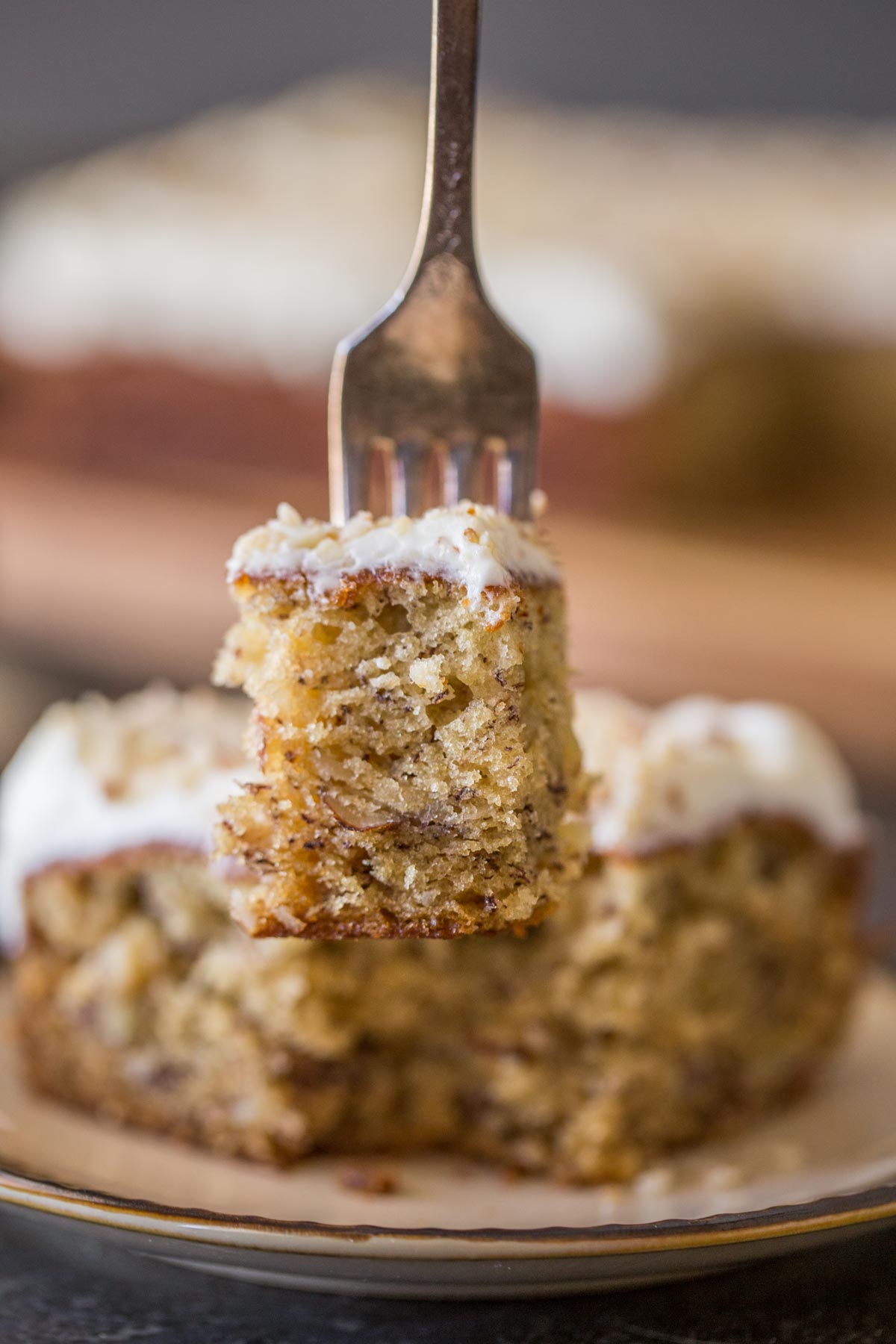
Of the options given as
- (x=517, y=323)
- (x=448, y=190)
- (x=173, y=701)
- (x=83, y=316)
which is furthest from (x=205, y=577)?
(x=448, y=190)

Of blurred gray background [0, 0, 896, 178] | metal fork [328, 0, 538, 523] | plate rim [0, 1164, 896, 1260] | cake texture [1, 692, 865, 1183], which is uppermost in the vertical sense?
blurred gray background [0, 0, 896, 178]

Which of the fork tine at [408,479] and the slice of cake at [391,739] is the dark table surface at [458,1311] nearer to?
the slice of cake at [391,739]

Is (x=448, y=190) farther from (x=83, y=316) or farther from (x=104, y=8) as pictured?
(x=104, y=8)

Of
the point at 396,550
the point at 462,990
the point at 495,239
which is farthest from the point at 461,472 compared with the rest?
the point at 495,239

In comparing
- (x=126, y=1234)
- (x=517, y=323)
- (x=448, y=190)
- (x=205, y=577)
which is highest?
(x=517, y=323)

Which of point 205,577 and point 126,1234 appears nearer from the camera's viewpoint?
point 126,1234

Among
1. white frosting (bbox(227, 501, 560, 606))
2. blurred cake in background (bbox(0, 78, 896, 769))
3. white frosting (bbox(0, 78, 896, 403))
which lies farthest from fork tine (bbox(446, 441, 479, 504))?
white frosting (bbox(0, 78, 896, 403))

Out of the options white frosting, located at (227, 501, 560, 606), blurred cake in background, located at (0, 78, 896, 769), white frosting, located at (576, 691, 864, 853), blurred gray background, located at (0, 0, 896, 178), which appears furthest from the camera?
blurred gray background, located at (0, 0, 896, 178)

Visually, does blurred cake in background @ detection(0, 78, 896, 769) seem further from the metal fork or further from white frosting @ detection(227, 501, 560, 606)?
white frosting @ detection(227, 501, 560, 606)
